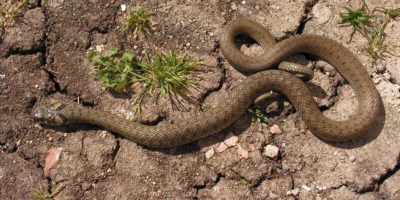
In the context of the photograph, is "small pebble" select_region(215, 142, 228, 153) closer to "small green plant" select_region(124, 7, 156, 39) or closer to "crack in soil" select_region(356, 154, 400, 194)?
"crack in soil" select_region(356, 154, 400, 194)

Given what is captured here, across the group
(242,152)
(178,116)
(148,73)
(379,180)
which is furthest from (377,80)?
(148,73)

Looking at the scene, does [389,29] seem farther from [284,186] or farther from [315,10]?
[284,186]

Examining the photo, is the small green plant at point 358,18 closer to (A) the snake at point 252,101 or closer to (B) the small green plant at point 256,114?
(A) the snake at point 252,101

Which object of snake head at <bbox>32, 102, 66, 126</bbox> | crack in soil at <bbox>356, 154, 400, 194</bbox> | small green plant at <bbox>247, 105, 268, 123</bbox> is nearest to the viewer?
crack in soil at <bbox>356, 154, 400, 194</bbox>

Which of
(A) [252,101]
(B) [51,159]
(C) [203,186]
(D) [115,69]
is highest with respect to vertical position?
(D) [115,69]

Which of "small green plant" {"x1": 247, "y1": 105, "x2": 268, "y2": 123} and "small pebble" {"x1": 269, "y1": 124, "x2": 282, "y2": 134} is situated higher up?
"small green plant" {"x1": 247, "y1": 105, "x2": 268, "y2": 123}

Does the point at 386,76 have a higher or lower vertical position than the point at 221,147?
higher

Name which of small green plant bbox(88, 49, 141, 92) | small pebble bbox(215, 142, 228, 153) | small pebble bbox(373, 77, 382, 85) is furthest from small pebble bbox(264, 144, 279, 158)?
small green plant bbox(88, 49, 141, 92)

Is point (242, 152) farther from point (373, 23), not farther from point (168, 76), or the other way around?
point (373, 23)
